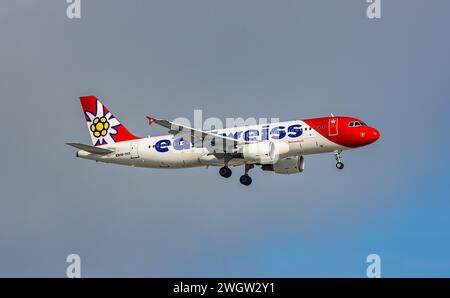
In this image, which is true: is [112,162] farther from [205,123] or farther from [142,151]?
[205,123]

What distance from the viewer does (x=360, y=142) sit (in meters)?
64.8

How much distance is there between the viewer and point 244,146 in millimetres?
65562

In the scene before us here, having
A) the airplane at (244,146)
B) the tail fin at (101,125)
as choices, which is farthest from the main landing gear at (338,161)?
the tail fin at (101,125)

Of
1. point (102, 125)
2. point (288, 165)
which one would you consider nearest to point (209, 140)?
point (288, 165)

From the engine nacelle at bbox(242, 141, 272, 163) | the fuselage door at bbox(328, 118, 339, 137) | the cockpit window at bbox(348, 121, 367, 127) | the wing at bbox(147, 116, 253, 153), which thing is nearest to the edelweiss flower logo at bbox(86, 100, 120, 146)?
the wing at bbox(147, 116, 253, 153)

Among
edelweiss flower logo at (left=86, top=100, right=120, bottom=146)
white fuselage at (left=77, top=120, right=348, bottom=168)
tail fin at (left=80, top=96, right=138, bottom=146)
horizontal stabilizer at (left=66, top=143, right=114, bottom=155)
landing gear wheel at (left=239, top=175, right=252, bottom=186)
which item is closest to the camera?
white fuselage at (left=77, top=120, right=348, bottom=168)

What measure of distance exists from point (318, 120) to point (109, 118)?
19449 mm

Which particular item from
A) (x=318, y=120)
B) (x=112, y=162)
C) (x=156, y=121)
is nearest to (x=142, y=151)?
(x=112, y=162)

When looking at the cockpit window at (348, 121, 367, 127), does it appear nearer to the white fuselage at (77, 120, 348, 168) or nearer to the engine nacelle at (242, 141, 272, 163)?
the white fuselage at (77, 120, 348, 168)

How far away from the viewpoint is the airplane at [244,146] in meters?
64.9

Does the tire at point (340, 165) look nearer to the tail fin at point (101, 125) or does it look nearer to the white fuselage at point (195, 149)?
the white fuselage at point (195, 149)

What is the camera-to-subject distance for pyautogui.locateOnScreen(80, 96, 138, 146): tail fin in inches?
2859

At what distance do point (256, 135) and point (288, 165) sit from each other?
5.26 meters

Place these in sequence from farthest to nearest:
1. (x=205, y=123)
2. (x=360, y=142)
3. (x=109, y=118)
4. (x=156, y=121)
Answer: (x=109, y=118) → (x=205, y=123) → (x=360, y=142) → (x=156, y=121)
